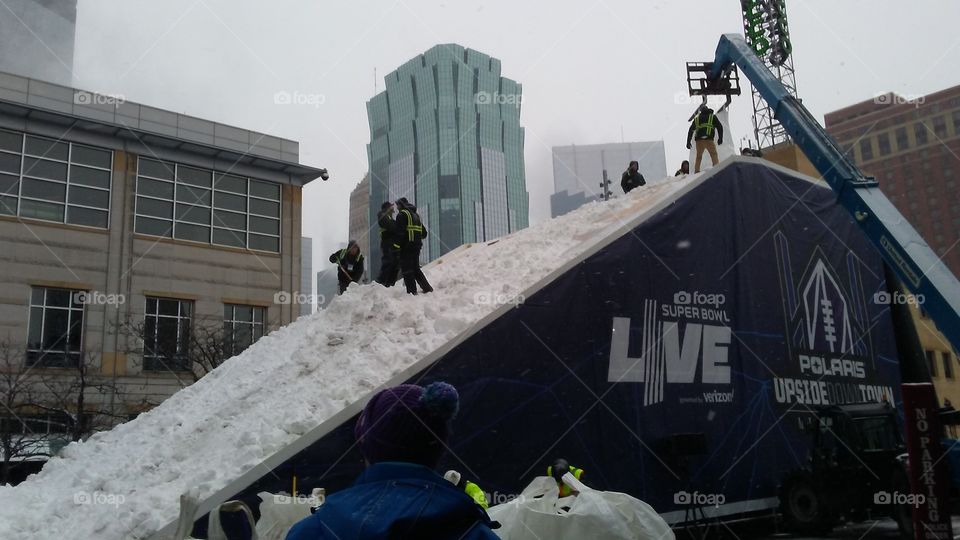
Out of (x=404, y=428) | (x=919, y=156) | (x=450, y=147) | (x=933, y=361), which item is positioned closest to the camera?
(x=404, y=428)

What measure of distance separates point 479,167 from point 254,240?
152ft

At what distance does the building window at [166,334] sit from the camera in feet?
81.8

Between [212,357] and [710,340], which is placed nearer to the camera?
[710,340]

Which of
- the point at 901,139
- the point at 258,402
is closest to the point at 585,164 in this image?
the point at 901,139

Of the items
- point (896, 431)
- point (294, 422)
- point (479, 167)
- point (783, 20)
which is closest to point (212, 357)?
point (294, 422)

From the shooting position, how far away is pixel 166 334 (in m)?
26.6

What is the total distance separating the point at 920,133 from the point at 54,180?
60.3 metres

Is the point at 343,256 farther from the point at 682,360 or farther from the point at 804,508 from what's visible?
the point at 804,508

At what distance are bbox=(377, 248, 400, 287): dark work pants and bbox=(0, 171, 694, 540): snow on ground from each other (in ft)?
2.27

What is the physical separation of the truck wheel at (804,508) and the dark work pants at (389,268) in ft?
21.2

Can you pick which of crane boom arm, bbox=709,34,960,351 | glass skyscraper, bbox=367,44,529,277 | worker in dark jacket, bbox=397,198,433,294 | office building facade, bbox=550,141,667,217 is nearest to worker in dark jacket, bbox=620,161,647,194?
crane boom arm, bbox=709,34,960,351

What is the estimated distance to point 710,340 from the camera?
34.6ft

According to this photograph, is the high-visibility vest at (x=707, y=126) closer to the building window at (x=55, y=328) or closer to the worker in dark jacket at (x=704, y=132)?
the worker in dark jacket at (x=704, y=132)

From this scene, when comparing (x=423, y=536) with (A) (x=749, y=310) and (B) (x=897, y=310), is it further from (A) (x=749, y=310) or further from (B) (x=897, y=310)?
(A) (x=749, y=310)
